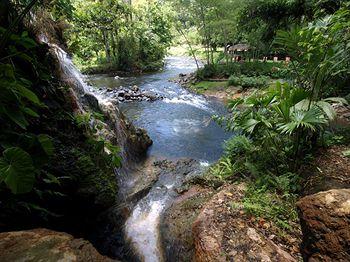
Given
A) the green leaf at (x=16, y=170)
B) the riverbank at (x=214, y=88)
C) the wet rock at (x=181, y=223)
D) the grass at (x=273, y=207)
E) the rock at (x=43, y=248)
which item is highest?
the green leaf at (x=16, y=170)

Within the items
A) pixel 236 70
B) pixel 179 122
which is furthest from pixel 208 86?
pixel 179 122

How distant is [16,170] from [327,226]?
2.54 metres

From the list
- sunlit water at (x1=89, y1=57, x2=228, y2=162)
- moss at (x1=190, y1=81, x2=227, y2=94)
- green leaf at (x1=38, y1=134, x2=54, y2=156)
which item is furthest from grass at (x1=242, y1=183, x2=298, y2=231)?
moss at (x1=190, y1=81, x2=227, y2=94)

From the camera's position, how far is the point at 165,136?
826 centimetres

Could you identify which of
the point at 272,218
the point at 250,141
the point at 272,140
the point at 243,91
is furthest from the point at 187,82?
the point at 272,218

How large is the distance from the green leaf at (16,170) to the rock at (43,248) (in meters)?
0.40

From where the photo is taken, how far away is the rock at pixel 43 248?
1793 millimetres

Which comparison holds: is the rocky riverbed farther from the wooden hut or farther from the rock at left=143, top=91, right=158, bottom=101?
the wooden hut

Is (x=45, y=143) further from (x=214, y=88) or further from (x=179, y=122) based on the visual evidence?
(x=214, y=88)

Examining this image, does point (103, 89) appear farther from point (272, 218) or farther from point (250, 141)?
point (272, 218)

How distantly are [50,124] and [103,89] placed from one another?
11.3 m

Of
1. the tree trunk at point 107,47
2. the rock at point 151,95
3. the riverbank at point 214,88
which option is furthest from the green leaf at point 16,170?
the tree trunk at point 107,47

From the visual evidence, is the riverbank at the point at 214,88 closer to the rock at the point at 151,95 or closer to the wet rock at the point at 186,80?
the wet rock at the point at 186,80

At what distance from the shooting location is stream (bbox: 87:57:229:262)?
4113mm
